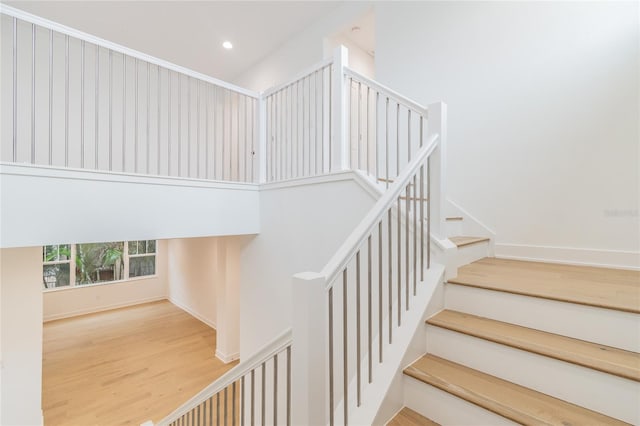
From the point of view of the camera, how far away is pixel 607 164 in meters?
2.15

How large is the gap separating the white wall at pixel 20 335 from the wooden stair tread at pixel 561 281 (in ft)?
13.2

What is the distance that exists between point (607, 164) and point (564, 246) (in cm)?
70

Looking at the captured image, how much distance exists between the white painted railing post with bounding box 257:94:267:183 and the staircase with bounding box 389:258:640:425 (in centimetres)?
243

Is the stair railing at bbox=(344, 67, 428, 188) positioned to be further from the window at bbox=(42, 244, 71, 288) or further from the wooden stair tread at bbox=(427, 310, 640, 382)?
the window at bbox=(42, 244, 71, 288)

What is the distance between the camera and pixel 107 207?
2359 mm

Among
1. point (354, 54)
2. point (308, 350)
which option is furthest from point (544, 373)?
point (354, 54)

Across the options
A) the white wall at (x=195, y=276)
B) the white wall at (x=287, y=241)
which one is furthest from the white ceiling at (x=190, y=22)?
the white wall at (x=195, y=276)

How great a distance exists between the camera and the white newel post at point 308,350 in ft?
3.38

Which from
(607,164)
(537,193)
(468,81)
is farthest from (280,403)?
(468,81)

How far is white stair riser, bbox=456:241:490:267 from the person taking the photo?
205 cm

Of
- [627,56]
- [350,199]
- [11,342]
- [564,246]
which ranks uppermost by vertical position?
[627,56]

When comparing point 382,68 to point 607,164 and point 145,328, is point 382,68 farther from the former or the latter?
point 145,328

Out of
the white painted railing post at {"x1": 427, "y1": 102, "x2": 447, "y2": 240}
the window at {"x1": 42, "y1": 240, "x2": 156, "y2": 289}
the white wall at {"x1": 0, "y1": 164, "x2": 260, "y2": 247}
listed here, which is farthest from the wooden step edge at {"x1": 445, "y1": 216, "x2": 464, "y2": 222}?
the window at {"x1": 42, "y1": 240, "x2": 156, "y2": 289}

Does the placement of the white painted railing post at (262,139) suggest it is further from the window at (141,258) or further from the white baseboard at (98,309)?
the white baseboard at (98,309)
